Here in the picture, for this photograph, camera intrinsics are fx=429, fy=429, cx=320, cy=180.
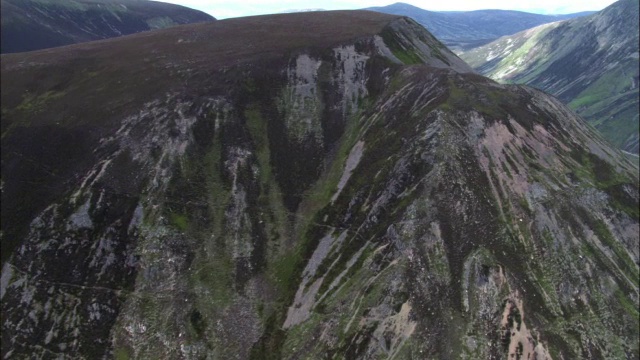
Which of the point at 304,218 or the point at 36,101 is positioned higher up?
the point at 36,101

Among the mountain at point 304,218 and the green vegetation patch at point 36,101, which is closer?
the mountain at point 304,218

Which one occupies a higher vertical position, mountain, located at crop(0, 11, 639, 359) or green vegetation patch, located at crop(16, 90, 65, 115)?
green vegetation patch, located at crop(16, 90, 65, 115)

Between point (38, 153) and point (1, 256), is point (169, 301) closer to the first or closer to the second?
point (1, 256)

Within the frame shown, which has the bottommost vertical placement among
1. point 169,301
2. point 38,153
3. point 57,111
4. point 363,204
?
point 169,301

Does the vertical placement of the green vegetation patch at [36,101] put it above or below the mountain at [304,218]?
above

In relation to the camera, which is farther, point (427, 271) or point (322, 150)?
point (322, 150)

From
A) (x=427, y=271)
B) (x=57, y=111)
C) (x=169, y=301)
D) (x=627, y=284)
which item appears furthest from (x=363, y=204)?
(x=57, y=111)

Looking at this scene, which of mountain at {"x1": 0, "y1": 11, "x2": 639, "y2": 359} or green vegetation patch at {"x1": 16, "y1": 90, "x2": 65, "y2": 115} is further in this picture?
green vegetation patch at {"x1": 16, "y1": 90, "x2": 65, "y2": 115}

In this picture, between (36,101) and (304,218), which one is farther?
(36,101)
